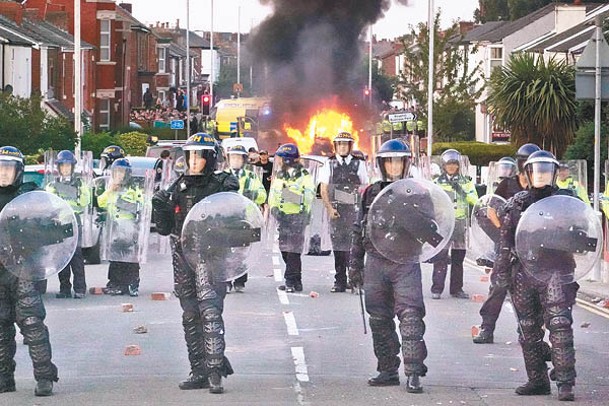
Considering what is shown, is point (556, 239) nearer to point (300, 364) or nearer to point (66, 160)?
point (300, 364)

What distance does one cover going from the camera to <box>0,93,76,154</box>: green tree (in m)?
31.1

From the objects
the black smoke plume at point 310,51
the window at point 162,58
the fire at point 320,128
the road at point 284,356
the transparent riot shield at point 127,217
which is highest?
the window at point 162,58

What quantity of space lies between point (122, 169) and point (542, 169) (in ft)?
27.7

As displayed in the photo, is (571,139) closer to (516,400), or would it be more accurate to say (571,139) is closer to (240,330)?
(240,330)

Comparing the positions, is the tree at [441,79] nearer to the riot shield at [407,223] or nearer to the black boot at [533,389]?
the riot shield at [407,223]

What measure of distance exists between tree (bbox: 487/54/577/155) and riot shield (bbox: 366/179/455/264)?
3078 cm

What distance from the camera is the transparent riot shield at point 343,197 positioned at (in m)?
17.6

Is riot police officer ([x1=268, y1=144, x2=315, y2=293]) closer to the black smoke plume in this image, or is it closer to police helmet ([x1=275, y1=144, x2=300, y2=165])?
police helmet ([x1=275, y1=144, x2=300, y2=165])

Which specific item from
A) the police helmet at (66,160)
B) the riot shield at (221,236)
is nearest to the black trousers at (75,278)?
the police helmet at (66,160)

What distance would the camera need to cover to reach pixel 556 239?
10.2 metres

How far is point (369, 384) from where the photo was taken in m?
10.5

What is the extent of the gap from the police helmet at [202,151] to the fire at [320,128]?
4572 cm

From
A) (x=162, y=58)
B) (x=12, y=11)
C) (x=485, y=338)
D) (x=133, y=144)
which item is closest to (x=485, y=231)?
(x=485, y=338)

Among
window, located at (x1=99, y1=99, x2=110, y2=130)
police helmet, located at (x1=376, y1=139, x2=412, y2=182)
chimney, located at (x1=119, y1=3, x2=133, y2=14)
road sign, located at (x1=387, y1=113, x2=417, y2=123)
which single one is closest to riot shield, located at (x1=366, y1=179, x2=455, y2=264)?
police helmet, located at (x1=376, y1=139, x2=412, y2=182)
